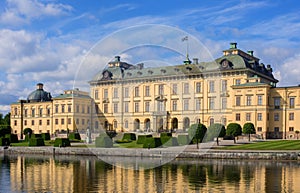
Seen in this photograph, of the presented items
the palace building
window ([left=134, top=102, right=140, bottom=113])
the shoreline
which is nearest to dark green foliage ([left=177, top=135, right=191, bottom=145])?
the shoreline

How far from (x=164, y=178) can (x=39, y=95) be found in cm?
6795

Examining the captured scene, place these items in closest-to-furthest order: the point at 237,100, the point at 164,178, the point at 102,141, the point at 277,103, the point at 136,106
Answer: the point at 164,178 → the point at 102,141 → the point at 277,103 → the point at 237,100 → the point at 136,106

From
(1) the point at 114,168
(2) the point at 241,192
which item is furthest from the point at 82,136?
(2) the point at 241,192

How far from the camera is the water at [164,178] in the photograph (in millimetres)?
20391

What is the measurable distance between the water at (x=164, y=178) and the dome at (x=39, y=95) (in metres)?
57.5

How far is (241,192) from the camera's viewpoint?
19172 millimetres

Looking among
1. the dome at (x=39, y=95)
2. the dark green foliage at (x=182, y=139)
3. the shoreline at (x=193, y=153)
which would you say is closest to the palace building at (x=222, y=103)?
the dome at (x=39, y=95)

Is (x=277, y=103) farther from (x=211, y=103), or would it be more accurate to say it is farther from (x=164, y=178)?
(x=164, y=178)

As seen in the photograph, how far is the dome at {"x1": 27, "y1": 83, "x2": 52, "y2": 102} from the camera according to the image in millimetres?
86938

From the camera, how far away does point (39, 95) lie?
87.4 meters

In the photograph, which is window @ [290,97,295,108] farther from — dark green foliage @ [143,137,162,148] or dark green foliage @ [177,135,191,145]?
dark green foliage @ [177,135,191,145]

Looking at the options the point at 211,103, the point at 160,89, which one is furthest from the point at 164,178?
the point at 160,89

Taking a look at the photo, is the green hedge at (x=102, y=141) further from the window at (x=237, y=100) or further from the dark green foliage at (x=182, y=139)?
the window at (x=237, y=100)

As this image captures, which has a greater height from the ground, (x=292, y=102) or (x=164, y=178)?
(x=292, y=102)
